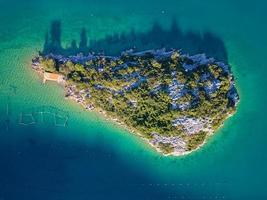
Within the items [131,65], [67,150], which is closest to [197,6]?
[131,65]

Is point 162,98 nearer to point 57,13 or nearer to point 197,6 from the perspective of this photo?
point 197,6

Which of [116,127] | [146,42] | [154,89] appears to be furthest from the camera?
[116,127]

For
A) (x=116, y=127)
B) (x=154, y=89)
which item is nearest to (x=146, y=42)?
(x=154, y=89)

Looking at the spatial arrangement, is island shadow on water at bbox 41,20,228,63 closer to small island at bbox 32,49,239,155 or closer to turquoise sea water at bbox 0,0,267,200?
turquoise sea water at bbox 0,0,267,200

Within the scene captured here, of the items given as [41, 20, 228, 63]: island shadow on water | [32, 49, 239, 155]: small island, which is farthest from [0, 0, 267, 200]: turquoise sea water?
[32, 49, 239, 155]: small island

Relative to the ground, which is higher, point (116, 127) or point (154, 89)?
point (154, 89)

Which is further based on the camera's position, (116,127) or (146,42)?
(116,127)

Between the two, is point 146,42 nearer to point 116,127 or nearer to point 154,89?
point 154,89

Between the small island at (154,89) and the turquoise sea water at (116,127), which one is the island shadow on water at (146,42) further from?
the small island at (154,89)
